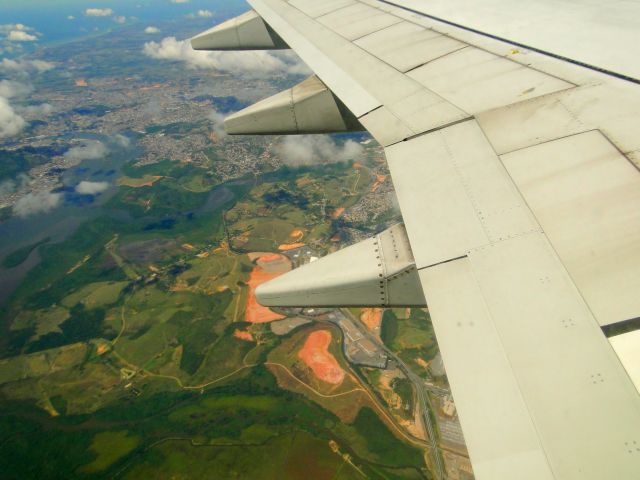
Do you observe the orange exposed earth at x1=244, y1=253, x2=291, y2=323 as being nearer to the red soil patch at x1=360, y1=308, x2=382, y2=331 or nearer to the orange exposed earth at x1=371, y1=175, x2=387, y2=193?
the red soil patch at x1=360, y1=308, x2=382, y2=331

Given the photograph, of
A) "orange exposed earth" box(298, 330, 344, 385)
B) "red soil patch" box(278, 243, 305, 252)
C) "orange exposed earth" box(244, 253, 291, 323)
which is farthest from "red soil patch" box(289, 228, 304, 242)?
"orange exposed earth" box(298, 330, 344, 385)

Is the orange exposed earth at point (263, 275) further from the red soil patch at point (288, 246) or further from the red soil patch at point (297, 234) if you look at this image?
the red soil patch at point (297, 234)

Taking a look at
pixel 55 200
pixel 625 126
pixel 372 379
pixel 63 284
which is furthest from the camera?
pixel 55 200

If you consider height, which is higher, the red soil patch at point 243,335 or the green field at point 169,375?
the red soil patch at point 243,335

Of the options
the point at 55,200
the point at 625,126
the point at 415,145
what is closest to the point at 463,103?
the point at 415,145

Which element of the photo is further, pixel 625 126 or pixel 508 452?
pixel 625 126

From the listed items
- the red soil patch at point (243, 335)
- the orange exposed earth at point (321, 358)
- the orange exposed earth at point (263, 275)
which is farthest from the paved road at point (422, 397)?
the red soil patch at point (243, 335)

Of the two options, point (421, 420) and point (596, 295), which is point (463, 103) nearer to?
point (596, 295)
